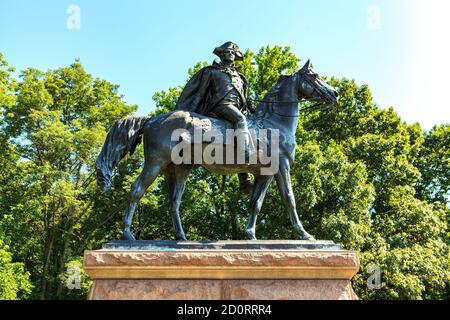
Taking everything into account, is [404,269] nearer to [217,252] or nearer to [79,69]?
[217,252]

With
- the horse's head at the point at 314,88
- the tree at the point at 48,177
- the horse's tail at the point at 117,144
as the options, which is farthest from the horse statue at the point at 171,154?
the tree at the point at 48,177

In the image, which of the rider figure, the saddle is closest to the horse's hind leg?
the saddle

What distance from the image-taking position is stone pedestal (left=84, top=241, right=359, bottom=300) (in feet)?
22.3

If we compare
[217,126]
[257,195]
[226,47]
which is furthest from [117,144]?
[226,47]

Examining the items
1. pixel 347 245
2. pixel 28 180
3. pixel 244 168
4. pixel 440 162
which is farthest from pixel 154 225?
pixel 244 168

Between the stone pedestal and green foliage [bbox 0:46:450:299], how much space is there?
40.0 feet

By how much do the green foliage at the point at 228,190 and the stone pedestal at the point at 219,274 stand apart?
12.2m

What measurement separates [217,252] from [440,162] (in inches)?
903

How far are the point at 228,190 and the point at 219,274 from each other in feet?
49.5

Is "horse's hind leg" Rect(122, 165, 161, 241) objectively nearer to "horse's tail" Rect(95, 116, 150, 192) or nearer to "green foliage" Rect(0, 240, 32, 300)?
"horse's tail" Rect(95, 116, 150, 192)

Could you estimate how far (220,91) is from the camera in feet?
28.0

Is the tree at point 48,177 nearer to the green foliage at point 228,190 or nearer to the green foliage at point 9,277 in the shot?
the green foliage at point 228,190

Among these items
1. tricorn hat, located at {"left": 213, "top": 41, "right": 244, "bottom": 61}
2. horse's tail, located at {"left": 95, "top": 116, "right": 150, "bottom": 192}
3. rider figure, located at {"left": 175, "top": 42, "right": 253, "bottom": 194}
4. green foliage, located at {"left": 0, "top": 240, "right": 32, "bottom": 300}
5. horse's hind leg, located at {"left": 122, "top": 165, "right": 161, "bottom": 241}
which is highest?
tricorn hat, located at {"left": 213, "top": 41, "right": 244, "bottom": 61}

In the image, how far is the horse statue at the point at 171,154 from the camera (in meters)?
7.79
